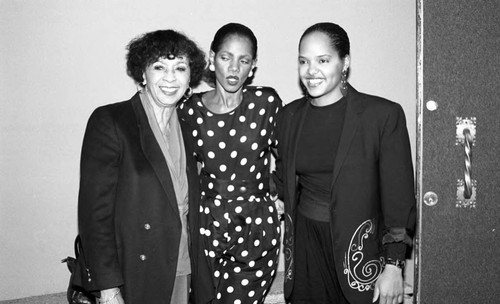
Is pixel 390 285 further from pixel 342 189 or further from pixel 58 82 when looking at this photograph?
pixel 58 82

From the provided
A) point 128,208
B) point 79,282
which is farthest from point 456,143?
point 79,282

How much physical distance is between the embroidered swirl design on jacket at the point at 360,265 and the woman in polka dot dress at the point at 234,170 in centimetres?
51

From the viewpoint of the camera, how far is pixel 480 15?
2400 millimetres

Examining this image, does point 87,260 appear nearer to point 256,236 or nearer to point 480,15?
point 256,236

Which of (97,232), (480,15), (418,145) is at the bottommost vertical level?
(97,232)

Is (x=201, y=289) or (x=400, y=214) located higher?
(x=400, y=214)

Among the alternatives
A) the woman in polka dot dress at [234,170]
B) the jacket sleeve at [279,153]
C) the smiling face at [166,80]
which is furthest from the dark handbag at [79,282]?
the jacket sleeve at [279,153]

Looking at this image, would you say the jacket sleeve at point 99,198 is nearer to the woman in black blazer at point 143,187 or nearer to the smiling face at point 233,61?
the woman in black blazer at point 143,187

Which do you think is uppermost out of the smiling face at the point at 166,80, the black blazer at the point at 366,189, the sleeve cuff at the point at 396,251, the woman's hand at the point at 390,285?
the smiling face at the point at 166,80

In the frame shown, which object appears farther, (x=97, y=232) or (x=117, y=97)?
(x=117, y=97)

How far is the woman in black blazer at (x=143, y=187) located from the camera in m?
2.05

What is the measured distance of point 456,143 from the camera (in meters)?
2.41

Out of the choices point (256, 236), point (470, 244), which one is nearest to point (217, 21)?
point (256, 236)

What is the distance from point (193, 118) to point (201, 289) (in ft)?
2.62
